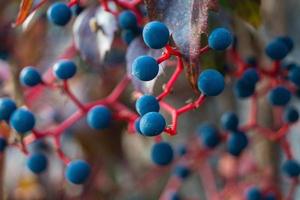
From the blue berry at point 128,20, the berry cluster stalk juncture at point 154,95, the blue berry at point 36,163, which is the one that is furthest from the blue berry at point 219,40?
the blue berry at point 36,163

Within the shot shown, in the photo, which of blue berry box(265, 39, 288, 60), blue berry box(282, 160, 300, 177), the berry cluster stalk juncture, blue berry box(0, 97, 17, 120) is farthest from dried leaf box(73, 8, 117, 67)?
blue berry box(282, 160, 300, 177)

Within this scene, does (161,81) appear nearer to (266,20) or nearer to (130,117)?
(130,117)

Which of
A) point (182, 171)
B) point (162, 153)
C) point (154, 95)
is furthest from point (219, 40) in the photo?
point (182, 171)

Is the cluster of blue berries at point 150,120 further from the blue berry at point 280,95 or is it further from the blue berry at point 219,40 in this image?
the blue berry at point 280,95

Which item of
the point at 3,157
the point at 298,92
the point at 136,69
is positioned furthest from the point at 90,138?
the point at 136,69

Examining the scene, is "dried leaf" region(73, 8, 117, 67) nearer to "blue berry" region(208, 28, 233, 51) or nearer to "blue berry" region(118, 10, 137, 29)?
"blue berry" region(118, 10, 137, 29)

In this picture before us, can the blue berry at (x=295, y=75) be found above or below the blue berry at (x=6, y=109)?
below
